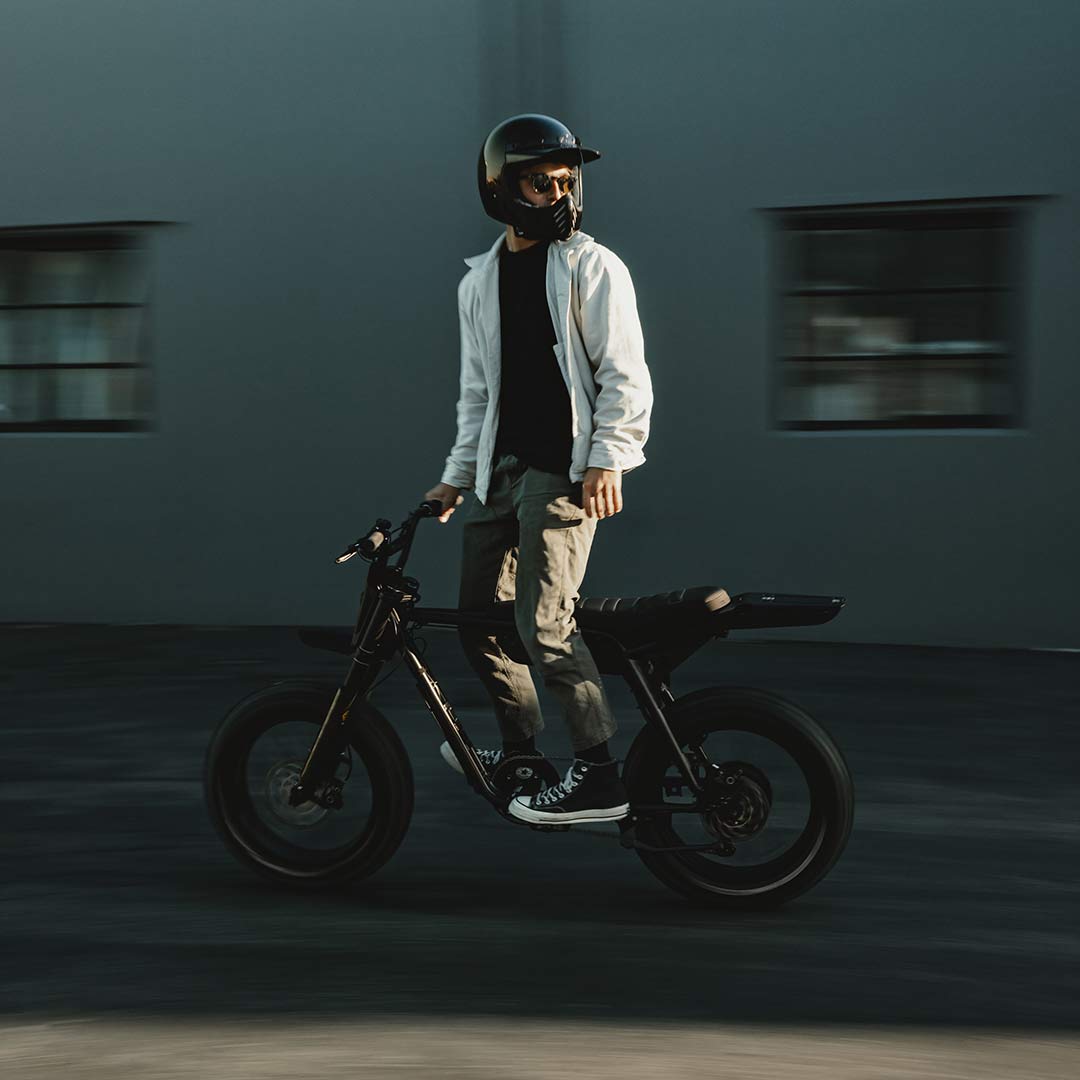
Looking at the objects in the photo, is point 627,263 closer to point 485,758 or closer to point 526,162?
point 526,162

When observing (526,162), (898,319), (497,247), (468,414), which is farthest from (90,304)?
(526,162)

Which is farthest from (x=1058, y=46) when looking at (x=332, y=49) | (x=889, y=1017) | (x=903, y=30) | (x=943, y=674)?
(x=889, y=1017)

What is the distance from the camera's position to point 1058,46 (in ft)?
26.6

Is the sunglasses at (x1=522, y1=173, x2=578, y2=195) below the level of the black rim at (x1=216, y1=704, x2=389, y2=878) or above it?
above

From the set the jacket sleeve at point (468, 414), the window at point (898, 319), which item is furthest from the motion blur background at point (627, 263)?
the jacket sleeve at point (468, 414)

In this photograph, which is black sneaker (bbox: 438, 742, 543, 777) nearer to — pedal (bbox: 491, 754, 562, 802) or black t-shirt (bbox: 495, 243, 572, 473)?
pedal (bbox: 491, 754, 562, 802)

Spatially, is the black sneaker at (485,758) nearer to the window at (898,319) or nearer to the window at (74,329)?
the window at (898,319)

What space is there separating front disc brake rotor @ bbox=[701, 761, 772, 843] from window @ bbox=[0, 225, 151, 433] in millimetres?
5882

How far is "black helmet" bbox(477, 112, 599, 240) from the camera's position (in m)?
4.26

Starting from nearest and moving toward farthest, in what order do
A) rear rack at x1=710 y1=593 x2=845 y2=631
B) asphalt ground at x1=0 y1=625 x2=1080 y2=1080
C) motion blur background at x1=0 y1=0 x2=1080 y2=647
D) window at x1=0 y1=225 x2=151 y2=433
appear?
asphalt ground at x1=0 y1=625 x2=1080 y2=1080, rear rack at x1=710 y1=593 x2=845 y2=631, motion blur background at x1=0 y1=0 x2=1080 y2=647, window at x1=0 y1=225 x2=151 y2=433

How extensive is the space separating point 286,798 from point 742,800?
4.26ft

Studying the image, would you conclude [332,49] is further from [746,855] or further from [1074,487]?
[746,855]

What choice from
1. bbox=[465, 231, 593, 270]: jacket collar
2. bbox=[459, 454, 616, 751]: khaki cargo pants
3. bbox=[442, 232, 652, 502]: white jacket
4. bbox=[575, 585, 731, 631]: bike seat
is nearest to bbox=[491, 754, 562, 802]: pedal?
bbox=[459, 454, 616, 751]: khaki cargo pants

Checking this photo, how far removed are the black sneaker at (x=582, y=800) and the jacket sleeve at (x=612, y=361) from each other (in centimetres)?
83
